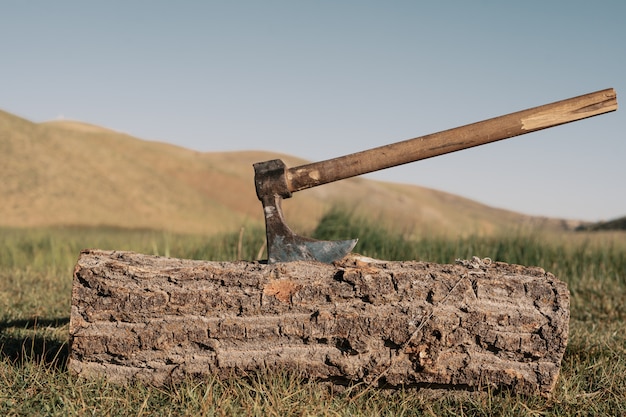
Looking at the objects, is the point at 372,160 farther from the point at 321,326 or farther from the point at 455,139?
the point at 321,326

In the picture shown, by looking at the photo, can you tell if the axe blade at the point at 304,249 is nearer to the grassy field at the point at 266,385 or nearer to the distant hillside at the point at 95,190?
the grassy field at the point at 266,385

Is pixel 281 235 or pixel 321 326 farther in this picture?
pixel 281 235

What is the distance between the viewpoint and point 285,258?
3324 millimetres

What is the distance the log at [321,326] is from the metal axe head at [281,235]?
0.52 ft

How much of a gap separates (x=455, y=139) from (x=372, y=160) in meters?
0.52

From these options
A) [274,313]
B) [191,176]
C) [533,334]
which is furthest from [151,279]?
[191,176]

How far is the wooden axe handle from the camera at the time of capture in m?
3.25

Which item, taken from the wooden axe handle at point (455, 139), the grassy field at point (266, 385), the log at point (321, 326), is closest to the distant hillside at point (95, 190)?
the grassy field at point (266, 385)

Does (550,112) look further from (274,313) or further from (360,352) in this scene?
(274,313)

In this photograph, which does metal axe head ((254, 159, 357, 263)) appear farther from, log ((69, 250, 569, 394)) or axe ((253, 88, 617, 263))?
log ((69, 250, 569, 394))

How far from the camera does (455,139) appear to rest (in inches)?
131

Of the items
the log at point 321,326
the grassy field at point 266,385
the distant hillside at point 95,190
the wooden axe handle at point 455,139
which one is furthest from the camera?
the distant hillside at point 95,190

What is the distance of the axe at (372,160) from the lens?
3.26 metres

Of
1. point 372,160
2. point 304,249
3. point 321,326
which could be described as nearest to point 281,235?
point 304,249
